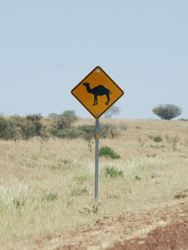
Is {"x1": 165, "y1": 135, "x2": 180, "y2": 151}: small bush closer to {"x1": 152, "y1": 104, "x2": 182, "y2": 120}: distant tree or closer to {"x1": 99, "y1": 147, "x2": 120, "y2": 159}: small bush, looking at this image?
{"x1": 99, "y1": 147, "x2": 120, "y2": 159}: small bush

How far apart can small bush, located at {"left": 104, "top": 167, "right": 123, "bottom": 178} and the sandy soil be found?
9886mm

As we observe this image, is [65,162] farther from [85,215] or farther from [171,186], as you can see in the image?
[85,215]

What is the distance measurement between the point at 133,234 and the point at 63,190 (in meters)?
8.82

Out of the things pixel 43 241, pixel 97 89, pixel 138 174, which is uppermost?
pixel 97 89

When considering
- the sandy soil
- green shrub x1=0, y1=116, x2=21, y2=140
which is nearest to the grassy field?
the sandy soil

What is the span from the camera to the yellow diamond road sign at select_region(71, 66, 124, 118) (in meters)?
15.9

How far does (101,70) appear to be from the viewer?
16.1 metres

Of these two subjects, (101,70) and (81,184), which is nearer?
(101,70)

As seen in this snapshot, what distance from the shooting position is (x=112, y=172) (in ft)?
73.9

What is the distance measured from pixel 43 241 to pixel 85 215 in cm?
304

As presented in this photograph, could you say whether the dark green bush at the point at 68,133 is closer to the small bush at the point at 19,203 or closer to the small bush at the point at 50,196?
the small bush at the point at 50,196

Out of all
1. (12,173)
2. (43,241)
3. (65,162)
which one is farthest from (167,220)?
(65,162)

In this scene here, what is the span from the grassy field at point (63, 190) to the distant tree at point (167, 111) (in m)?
74.4

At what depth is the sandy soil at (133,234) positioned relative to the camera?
8.62m
